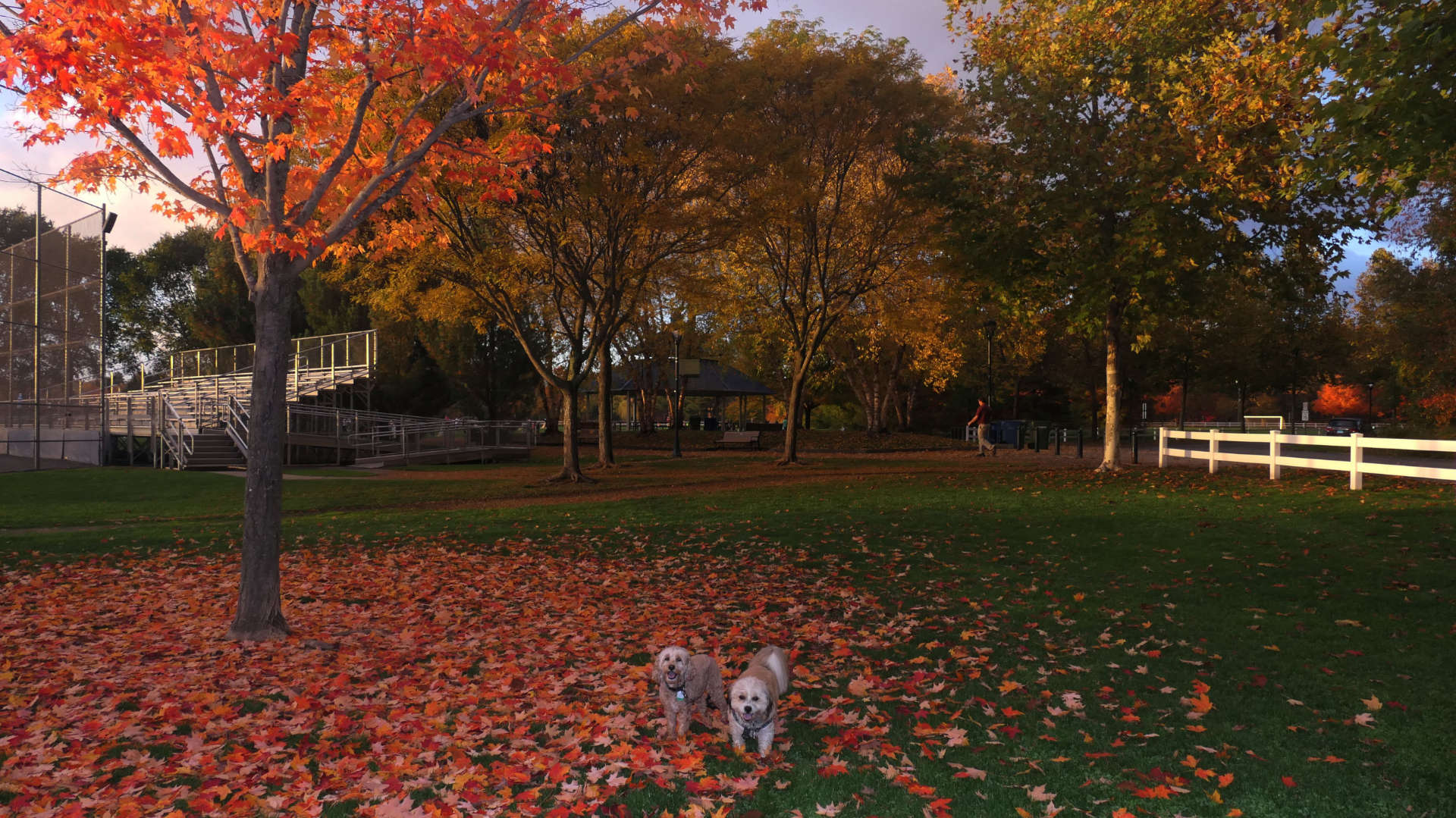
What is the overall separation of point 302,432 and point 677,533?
1926 centimetres

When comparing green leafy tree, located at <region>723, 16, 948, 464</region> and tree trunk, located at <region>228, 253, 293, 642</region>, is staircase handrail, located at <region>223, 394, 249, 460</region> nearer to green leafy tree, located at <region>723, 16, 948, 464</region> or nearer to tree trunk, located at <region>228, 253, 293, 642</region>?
green leafy tree, located at <region>723, 16, 948, 464</region>

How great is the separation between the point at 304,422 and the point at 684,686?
26.3 metres

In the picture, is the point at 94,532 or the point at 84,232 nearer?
the point at 94,532

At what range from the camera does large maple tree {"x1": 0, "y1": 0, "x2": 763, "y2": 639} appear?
621 centimetres

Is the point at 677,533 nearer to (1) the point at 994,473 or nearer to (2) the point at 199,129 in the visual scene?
(2) the point at 199,129

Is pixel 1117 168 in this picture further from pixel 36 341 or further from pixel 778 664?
pixel 36 341

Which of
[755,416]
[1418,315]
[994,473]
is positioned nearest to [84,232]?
Result: [994,473]

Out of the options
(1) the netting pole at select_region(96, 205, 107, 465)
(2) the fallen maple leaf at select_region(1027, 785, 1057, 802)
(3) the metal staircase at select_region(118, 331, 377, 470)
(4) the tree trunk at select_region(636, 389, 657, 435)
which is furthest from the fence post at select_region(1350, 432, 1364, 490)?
(4) the tree trunk at select_region(636, 389, 657, 435)

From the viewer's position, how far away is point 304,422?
89.5 feet

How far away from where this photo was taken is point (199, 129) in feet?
22.0

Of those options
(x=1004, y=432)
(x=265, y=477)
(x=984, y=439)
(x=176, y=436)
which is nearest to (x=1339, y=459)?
(x=984, y=439)

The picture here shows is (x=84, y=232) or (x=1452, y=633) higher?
(x=84, y=232)

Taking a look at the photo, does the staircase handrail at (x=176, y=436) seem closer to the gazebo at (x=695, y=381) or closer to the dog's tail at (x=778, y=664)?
the gazebo at (x=695, y=381)

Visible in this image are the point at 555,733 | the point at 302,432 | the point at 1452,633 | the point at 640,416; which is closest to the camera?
the point at 555,733
